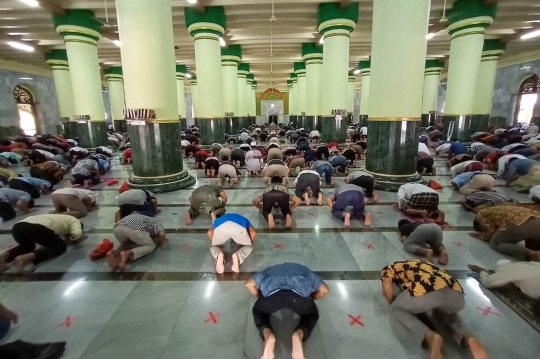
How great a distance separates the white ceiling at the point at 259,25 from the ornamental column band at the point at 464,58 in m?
0.69

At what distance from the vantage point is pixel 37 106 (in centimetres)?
1862

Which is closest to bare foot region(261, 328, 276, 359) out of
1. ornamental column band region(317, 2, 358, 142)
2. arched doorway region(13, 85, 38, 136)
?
ornamental column band region(317, 2, 358, 142)

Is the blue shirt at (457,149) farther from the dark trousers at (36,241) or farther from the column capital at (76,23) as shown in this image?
the column capital at (76,23)

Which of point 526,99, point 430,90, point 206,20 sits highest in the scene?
point 206,20

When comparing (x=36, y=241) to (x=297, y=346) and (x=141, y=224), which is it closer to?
(x=141, y=224)

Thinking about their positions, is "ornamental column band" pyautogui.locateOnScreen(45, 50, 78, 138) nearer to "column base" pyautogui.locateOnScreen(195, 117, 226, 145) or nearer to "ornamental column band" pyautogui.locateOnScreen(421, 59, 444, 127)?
"column base" pyautogui.locateOnScreen(195, 117, 226, 145)

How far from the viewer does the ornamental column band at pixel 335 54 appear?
34.1 feet

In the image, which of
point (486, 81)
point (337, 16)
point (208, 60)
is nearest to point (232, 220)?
point (208, 60)

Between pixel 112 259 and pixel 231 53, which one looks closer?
pixel 112 259

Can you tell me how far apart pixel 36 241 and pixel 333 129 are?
1010cm

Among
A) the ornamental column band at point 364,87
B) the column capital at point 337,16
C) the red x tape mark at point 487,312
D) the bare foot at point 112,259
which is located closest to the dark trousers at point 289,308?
the red x tape mark at point 487,312

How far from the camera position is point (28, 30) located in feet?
40.9

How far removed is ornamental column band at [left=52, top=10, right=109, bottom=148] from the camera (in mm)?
10055

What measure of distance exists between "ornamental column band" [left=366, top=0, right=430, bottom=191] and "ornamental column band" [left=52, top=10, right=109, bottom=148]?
9.42 metres
